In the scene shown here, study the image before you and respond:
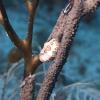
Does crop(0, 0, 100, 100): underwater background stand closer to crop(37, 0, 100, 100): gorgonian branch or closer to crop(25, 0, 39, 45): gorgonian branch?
crop(25, 0, 39, 45): gorgonian branch

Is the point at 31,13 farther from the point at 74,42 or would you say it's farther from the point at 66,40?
the point at 74,42

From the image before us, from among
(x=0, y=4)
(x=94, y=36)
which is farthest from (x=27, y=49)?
(x=94, y=36)

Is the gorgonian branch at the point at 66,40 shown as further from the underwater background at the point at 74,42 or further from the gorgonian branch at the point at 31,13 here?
the underwater background at the point at 74,42

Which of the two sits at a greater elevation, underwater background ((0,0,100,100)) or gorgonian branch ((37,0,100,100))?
underwater background ((0,0,100,100))

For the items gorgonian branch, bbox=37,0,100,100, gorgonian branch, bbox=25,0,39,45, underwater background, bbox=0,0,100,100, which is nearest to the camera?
gorgonian branch, bbox=37,0,100,100

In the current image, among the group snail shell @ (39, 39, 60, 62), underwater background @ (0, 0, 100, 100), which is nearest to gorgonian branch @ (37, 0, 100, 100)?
snail shell @ (39, 39, 60, 62)

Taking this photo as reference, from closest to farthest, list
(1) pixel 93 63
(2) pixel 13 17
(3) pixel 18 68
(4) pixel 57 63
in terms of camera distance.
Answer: (4) pixel 57 63, (3) pixel 18 68, (1) pixel 93 63, (2) pixel 13 17

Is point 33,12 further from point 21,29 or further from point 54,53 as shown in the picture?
point 21,29

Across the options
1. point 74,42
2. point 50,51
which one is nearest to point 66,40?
point 50,51
